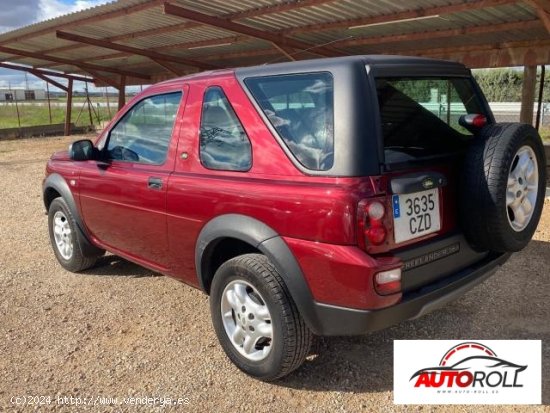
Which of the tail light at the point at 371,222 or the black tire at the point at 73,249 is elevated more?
the tail light at the point at 371,222

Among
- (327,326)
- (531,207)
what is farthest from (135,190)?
(531,207)

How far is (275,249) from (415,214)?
29.0 inches

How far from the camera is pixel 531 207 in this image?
9.63ft

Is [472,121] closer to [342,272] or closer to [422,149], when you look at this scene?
[422,149]

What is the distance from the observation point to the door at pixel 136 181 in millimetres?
3250

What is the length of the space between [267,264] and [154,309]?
1.58 metres

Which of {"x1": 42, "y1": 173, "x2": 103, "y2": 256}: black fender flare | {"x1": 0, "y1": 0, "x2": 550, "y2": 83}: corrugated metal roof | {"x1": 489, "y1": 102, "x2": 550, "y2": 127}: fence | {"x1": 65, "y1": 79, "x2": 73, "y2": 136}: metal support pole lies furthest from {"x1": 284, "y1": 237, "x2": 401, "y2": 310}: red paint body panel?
{"x1": 65, "y1": 79, "x2": 73, "y2": 136}: metal support pole

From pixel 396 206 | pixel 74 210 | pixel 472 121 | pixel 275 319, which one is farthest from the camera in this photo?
pixel 74 210

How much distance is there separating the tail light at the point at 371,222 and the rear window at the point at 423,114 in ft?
0.94

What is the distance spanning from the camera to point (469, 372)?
8.78 ft

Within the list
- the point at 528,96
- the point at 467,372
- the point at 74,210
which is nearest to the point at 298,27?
the point at 528,96

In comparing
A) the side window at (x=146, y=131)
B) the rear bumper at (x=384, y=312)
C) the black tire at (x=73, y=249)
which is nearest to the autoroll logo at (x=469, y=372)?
the rear bumper at (x=384, y=312)

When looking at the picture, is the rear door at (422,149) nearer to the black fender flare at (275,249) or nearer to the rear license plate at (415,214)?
the rear license plate at (415,214)

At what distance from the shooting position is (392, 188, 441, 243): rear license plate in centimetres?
234
